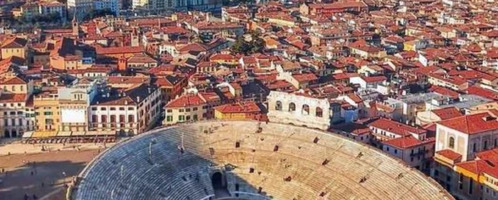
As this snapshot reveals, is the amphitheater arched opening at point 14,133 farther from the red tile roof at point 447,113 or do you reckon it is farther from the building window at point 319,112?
the red tile roof at point 447,113

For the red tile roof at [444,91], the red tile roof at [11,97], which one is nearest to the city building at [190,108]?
the red tile roof at [11,97]

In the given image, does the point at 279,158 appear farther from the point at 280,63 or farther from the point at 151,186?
the point at 280,63

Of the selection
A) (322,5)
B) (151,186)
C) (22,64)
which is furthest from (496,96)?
(322,5)

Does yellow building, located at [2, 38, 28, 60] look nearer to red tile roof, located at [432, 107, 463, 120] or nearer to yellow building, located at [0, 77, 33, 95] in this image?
yellow building, located at [0, 77, 33, 95]

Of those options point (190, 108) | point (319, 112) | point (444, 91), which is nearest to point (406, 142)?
point (319, 112)

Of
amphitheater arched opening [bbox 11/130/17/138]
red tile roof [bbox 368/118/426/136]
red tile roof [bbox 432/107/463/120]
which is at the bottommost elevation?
amphitheater arched opening [bbox 11/130/17/138]

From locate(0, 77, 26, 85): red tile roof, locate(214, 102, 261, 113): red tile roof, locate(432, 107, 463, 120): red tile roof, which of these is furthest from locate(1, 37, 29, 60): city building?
locate(432, 107, 463, 120): red tile roof

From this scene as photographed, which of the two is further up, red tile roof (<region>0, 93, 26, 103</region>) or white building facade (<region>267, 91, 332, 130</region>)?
white building facade (<region>267, 91, 332, 130</region>)
